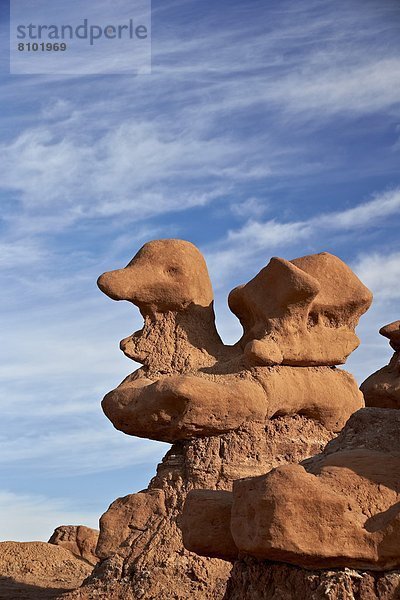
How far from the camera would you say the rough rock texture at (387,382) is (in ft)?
43.8

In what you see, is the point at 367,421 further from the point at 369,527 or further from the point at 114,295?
the point at 114,295

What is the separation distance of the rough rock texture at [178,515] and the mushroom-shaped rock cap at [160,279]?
1.82 metres

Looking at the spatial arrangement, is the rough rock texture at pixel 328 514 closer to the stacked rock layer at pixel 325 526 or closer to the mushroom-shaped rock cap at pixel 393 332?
the stacked rock layer at pixel 325 526

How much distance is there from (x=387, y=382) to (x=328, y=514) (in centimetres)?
758

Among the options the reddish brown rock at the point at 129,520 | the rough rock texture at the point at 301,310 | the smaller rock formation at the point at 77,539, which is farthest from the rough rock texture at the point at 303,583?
the smaller rock formation at the point at 77,539

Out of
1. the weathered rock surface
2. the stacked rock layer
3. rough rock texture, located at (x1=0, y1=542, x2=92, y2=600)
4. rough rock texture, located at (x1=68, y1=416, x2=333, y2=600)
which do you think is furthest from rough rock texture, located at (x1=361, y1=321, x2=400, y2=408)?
the stacked rock layer

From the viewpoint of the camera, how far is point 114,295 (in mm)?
12531

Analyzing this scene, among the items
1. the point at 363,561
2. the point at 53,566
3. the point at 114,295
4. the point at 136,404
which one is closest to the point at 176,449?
the point at 136,404

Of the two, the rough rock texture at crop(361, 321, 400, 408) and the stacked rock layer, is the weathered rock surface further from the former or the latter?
the stacked rock layer

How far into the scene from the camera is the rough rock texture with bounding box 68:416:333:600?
11.1m

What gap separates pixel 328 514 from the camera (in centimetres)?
611

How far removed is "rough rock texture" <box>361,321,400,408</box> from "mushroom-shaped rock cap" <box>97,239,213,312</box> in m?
2.47

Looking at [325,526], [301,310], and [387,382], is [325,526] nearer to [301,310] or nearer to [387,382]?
[301,310]

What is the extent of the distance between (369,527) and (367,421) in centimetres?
102
